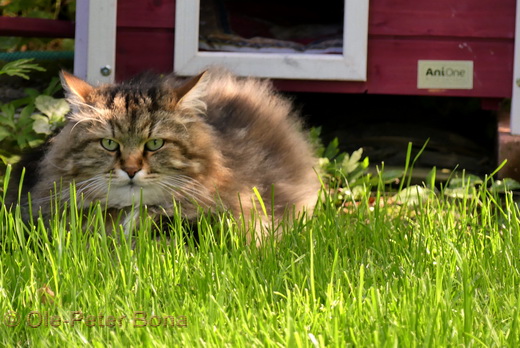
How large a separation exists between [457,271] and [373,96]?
135 inches

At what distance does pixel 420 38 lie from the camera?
Answer: 15.4 feet

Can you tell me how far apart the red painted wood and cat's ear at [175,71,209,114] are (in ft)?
7.47

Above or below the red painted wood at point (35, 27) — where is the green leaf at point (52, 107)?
below

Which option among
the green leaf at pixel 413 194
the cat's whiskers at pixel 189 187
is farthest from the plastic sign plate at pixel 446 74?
the cat's whiskers at pixel 189 187

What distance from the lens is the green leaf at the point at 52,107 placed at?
437 cm

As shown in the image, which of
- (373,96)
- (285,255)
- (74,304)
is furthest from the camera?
(373,96)

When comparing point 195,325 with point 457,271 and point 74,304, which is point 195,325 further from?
point 457,271

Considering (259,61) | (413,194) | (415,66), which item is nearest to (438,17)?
(415,66)

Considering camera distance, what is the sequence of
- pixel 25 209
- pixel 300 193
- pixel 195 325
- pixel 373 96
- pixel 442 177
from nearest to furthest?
1. pixel 195 325
2. pixel 25 209
3. pixel 300 193
4. pixel 442 177
5. pixel 373 96

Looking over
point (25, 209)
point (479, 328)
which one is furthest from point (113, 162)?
point (479, 328)

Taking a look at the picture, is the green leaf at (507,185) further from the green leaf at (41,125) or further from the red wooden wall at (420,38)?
the green leaf at (41,125)

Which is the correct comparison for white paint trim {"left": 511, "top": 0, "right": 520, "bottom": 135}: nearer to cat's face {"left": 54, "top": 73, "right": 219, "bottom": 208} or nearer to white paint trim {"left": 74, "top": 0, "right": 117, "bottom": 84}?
cat's face {"left": 54, "top": 73, "right": 219, "bottom": 208}

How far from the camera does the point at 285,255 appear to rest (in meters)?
2.72

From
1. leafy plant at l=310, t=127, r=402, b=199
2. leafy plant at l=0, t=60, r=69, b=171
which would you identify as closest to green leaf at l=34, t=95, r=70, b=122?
leafy plant at l=0, t=60, r=69, b=171
